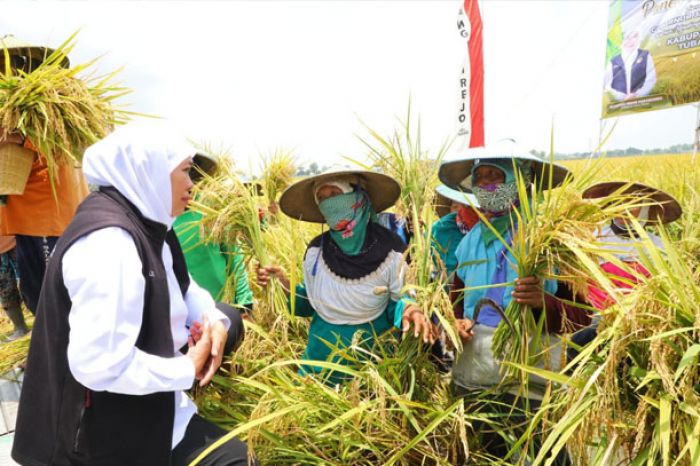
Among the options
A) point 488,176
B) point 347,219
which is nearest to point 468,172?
point 488,176

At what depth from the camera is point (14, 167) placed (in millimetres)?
2916

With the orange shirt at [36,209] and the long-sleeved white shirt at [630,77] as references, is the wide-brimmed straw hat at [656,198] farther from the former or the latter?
the long-sleeved white shirt at [630,77]

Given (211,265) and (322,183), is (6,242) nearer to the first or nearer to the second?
(211,265)

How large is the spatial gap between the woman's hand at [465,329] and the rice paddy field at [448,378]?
0.09m

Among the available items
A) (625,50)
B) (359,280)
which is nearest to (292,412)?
(359,280)

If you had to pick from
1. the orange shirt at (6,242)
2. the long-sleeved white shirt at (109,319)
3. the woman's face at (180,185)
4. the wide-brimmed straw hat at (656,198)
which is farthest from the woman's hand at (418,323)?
the orange shirt at (6,242)

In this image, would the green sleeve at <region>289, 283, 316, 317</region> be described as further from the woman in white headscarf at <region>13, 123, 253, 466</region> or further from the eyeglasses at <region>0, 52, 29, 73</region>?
the eyeglasses at <region>0, 52, 29, 73</region>

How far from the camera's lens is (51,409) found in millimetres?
1357

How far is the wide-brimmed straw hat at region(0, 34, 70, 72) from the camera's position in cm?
295

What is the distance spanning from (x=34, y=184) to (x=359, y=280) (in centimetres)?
251

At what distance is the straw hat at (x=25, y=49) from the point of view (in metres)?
2.95

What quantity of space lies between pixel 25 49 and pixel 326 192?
7.59ft

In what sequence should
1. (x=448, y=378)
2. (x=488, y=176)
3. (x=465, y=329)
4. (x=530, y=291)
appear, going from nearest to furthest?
(x=530, y=291), (x=465, y=329), (x=488, y=176), (x=448, y=378)

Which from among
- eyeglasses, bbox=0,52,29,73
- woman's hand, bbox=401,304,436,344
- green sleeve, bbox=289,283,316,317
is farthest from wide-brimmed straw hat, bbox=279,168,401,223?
eyeglasses, bbox=0,52,29,73
